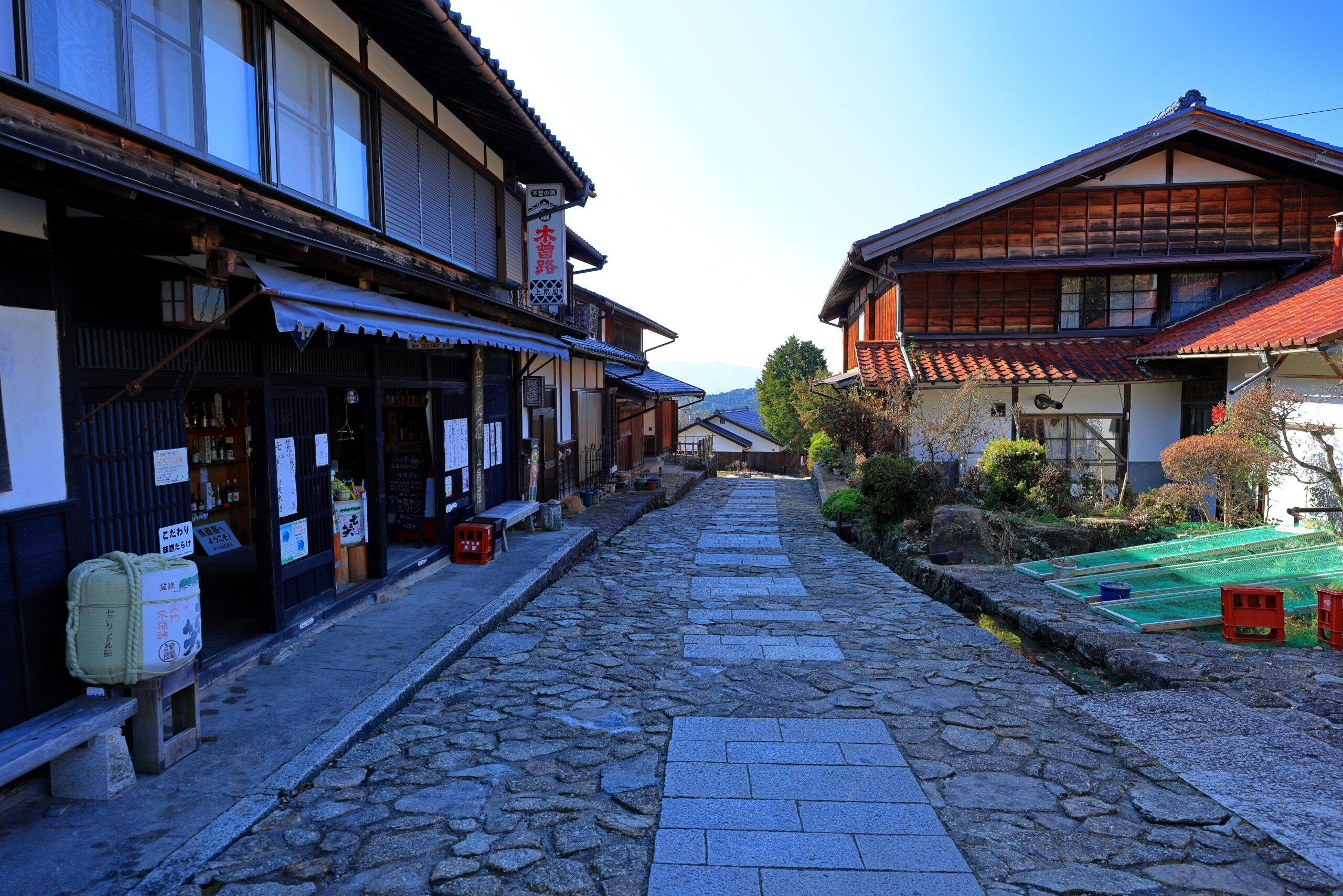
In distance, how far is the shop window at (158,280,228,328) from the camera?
218 inches

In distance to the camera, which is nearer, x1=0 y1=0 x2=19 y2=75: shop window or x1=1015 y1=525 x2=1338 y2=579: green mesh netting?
x1=0 y1=0 x2=19 y2=75: shop window

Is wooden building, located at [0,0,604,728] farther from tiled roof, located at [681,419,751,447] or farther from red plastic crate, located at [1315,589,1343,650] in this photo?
tiled roof, located at [681,419,751,447]

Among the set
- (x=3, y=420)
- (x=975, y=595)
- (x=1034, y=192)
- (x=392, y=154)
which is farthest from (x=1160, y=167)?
(x=3, y=420)

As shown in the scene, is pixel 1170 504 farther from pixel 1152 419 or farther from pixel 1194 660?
pixel 1194 660

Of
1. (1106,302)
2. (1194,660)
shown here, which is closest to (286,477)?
(1194,660)

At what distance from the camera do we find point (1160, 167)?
59.7 ft

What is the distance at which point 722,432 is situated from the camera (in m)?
64.5

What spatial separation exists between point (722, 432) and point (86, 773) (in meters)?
60.7

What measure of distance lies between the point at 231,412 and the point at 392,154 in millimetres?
3936

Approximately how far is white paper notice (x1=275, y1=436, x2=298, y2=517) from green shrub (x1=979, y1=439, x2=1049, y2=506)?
12.5 m

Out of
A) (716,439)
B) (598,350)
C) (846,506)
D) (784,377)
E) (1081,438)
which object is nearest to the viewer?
(846,506)

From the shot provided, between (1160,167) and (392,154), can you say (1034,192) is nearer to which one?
(1160,167)

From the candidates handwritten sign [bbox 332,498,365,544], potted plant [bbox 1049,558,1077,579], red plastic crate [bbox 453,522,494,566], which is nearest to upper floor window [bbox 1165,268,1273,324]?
potted plant [bbox 1049,558,1077,579]

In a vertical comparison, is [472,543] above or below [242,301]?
below
